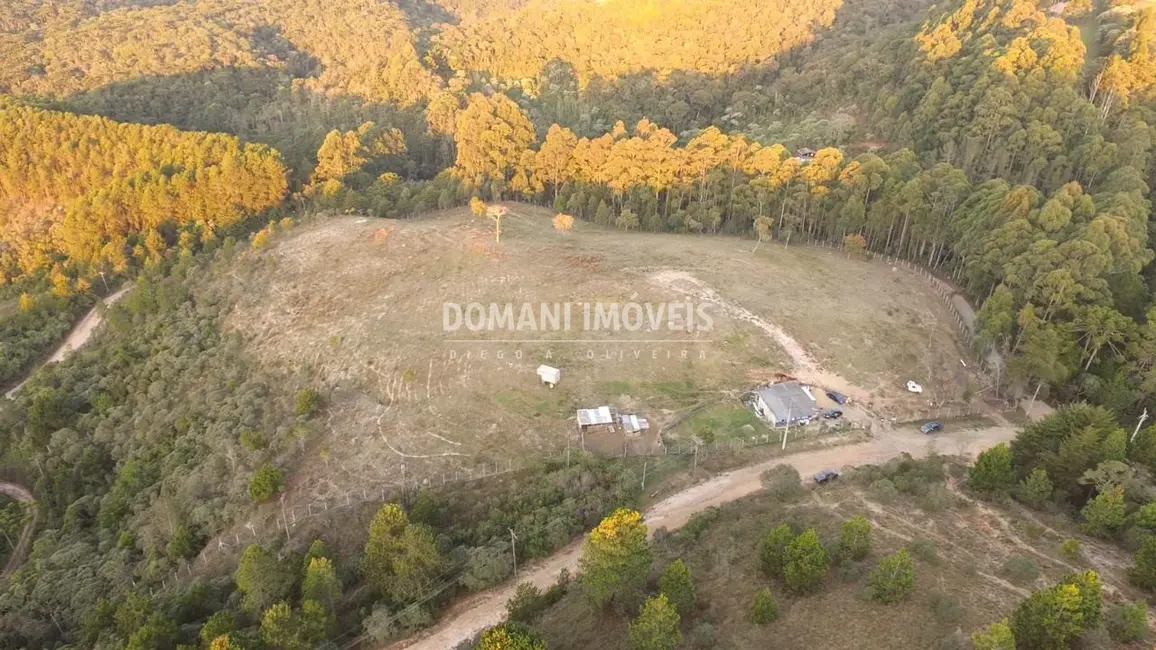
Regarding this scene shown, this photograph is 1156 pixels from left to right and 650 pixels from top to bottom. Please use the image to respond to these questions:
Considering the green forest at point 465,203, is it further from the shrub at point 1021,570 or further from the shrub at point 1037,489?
the shrub at point 1021,570

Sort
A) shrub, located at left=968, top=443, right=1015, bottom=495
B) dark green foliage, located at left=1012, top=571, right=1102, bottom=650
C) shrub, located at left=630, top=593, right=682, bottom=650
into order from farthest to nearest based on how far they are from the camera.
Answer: shrub, located at left=968, top=443, right=1015, bottom=495 < shrub, located at left=630, top=593, right=682, bottom=650 < dark green foliage, located at left=1012, top=571, right=1102, bottom=650

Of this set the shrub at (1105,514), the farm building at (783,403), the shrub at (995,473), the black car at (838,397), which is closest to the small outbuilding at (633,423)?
the farm building at (783,403)

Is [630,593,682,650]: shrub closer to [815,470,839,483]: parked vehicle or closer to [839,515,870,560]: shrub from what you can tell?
[839,515,870,560]: shrub

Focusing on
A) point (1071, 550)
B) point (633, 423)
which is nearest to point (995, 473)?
point (1071, 550)

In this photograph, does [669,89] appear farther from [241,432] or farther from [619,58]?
[241,432]

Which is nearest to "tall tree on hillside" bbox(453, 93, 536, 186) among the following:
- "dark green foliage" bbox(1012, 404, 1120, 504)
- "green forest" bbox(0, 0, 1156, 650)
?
"green forest" bbox(0, 0, 1156, 650)

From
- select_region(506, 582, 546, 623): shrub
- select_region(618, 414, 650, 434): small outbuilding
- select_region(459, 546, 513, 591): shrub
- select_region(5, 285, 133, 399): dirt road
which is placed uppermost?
select_region(618, 414, 650, 434): small outbuilding

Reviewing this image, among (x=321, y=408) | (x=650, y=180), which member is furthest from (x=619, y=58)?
(x=321, y=408)

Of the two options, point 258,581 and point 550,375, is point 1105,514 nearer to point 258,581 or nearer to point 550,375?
point 550,375
